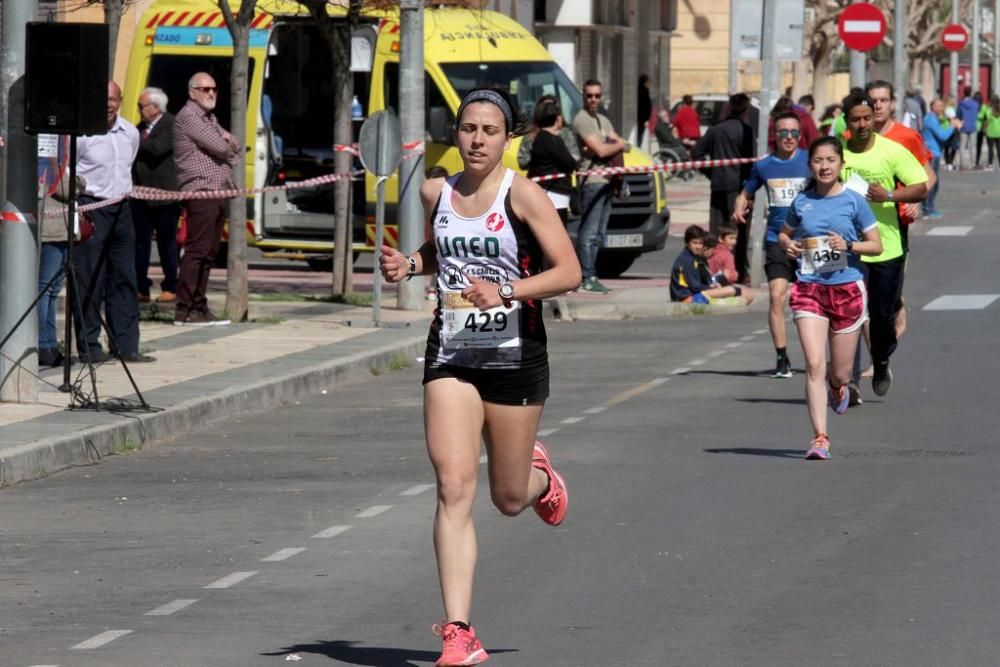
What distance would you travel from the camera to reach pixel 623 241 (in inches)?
1003

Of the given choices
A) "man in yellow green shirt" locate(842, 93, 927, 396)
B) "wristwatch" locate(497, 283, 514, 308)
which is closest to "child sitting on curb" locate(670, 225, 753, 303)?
"man in yellow green shirt" locate(842, 93, 927, 396)

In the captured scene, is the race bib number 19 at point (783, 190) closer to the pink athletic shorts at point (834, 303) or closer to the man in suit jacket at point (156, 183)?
the pink athletic shorts at point (834, 303)

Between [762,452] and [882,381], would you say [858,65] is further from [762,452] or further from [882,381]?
[762,452]

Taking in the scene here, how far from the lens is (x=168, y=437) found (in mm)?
13633

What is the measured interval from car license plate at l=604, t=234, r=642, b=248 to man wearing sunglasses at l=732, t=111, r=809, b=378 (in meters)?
8.05

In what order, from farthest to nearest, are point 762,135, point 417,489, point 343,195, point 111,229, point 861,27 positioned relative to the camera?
point 861,27
point 762,135
point 343,195
point 111,229
point 417,489

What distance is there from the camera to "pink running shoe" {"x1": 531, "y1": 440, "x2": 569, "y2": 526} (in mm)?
8125

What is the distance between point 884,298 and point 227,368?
15.2 feet

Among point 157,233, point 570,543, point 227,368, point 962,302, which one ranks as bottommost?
point 962,302

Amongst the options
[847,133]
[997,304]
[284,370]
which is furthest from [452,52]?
[847,133]

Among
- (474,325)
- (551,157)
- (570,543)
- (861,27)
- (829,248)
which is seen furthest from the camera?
(861,27)

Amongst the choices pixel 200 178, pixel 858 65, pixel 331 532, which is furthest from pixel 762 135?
pixel 331 532

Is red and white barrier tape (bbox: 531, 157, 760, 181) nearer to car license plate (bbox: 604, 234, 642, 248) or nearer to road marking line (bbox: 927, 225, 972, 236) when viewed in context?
car license plate (bbox: 604, 234, 642, 248)

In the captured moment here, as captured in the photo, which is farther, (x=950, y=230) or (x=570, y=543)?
(x=950, y=230)
